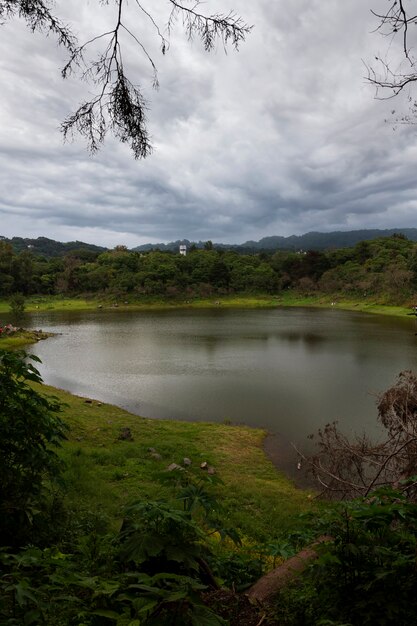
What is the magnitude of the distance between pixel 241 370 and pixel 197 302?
48.4m

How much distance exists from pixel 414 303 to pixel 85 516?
50.3 m

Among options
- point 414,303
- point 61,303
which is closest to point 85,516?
point 414,303

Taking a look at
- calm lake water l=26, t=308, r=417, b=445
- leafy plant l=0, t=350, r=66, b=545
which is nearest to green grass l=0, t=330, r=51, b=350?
calm lake water l=26, t=308, r=417, b=445

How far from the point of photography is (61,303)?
211 feet

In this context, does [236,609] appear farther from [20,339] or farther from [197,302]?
[197,302]

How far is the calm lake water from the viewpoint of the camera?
14094 mm

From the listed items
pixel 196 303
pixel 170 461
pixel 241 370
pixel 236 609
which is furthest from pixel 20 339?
pixel 196 303

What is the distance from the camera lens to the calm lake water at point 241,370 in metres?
14.1

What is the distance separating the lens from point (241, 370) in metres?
19.9

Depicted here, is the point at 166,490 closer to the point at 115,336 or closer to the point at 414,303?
the point at 115,336

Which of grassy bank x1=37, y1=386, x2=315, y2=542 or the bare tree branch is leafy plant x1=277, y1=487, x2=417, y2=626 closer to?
grassy bank x1=37, y1=386, x2=315, y2=542

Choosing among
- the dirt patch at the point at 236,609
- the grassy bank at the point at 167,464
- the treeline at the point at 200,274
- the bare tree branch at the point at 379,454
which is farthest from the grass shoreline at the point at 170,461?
the treeline at the point at 200,274

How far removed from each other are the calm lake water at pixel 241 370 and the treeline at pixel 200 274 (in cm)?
3240

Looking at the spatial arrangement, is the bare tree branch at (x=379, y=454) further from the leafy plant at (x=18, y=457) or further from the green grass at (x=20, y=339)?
the green grass at (x=20, y=339)
